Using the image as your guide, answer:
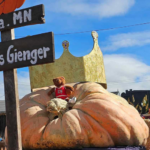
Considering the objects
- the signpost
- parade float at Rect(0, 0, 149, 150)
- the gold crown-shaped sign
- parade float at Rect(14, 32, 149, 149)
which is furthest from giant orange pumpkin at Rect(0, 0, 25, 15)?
the gold crown-shaped sign

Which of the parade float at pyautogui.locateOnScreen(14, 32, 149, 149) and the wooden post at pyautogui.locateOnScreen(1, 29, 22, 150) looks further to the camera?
the parade float at pyautogui.locateOnScreen(14, 32, 149, 149)

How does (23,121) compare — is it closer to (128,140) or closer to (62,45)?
(128,140)

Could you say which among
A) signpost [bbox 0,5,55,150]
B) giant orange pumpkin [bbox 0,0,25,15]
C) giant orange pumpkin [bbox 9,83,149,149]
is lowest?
giant orange pumpkin [bbox 9,83,149,149]

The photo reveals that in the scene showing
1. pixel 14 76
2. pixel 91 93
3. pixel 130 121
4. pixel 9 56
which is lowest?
pixel 130 121

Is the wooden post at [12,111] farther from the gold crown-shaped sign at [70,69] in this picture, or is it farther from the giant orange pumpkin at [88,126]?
the gold crown-shaped sign at [70,69]

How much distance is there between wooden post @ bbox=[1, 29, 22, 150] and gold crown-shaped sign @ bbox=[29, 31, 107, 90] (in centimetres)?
357

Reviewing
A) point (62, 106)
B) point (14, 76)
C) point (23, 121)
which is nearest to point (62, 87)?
point (62, 106)

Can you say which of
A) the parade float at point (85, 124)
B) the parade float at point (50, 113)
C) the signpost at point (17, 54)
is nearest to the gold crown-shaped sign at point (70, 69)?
the parade float at point (50, 113)

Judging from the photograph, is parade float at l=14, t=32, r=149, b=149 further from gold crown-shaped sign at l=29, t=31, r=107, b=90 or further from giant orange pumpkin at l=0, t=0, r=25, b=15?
gold crown-shaped sign at l=29, t=31, r=107, b=90

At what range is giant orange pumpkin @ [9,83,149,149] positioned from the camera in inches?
144

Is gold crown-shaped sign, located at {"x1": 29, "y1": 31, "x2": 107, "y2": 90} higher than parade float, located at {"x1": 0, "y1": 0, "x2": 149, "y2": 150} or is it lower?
higher

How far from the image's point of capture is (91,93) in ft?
13.6

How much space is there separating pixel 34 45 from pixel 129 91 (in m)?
23.8

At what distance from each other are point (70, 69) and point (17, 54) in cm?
388
